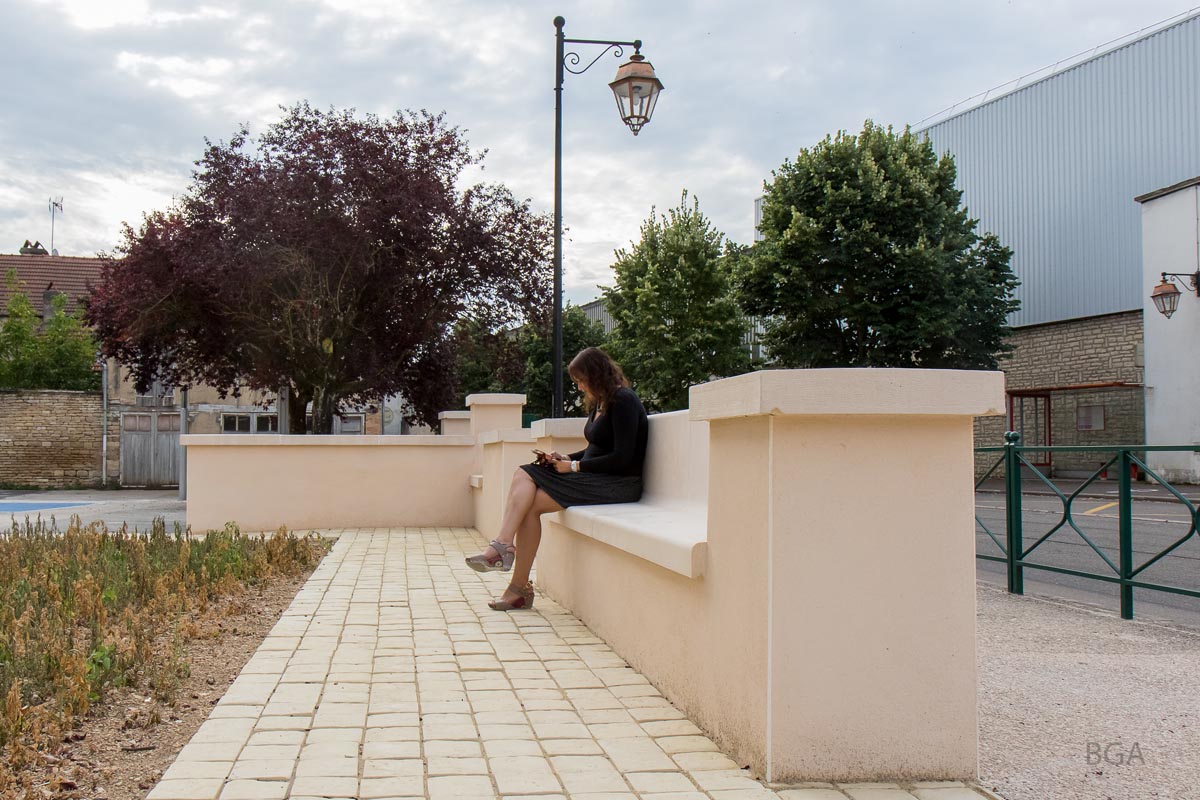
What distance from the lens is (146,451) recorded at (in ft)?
114

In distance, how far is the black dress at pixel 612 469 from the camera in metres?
6.43

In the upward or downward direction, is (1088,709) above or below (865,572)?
below

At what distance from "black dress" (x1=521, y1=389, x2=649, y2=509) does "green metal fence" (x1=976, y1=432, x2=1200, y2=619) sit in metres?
2.84

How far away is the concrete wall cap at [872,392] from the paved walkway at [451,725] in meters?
1.14

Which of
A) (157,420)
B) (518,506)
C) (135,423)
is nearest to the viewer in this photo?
(518,506)

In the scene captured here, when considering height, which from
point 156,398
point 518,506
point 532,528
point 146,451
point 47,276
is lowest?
point 146,451

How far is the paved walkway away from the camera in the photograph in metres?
3.25

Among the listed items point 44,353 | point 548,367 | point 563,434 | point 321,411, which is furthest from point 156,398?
point 563,434

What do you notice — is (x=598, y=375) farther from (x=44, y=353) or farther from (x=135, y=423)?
(x=44, y=353)

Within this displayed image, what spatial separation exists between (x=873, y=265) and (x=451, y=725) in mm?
23812

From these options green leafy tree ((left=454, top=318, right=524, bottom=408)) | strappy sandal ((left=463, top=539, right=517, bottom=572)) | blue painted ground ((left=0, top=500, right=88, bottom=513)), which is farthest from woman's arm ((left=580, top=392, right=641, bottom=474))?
blue painted ground ((left=0, top=500, right=88, bottom=513))

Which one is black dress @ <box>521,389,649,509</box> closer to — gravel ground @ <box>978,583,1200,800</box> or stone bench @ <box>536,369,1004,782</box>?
gravel ground @ <box>978,583,1200,800</box>

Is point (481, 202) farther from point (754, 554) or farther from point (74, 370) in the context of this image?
point (74, 370)

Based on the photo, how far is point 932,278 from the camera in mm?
25797
